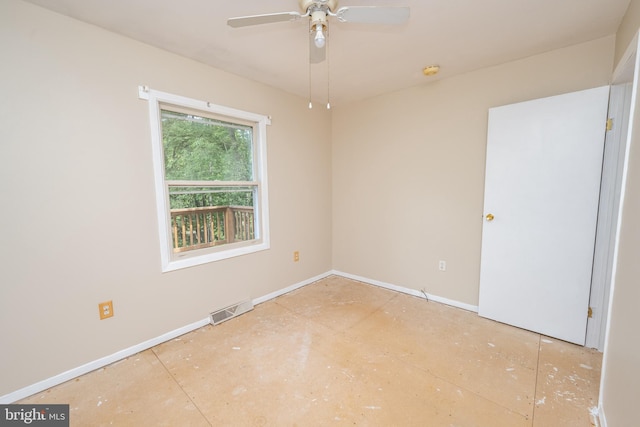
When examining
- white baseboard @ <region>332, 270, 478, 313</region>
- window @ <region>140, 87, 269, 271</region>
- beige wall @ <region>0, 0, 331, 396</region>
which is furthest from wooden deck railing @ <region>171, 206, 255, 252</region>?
white baseboard @ <region>332, 270, 478, 313</region>

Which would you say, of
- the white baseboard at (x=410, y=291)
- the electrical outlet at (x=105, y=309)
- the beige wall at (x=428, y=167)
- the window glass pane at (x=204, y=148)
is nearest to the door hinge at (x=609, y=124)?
the beige wall at (x=428, y=167)

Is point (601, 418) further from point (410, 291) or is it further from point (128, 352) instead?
point (128, 352)

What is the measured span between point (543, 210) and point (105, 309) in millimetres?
3440

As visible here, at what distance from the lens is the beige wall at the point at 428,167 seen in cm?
220

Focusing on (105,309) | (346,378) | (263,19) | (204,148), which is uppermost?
(263,19)

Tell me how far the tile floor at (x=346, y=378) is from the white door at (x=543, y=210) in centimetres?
26

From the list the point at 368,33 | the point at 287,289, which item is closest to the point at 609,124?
the point at 368,33

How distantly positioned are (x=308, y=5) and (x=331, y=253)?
2.95 metres

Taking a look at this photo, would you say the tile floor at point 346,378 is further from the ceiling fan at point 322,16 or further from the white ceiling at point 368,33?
the white ceiling at point 368,33

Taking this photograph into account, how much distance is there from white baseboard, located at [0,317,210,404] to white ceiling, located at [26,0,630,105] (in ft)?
7.51

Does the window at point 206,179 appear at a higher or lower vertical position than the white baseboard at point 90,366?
higher

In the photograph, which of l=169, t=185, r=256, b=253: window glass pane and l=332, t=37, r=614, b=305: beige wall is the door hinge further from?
l=169, t=185, r=256, b=253: window glass pane

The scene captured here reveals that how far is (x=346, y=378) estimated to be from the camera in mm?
1732

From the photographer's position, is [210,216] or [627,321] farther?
[210,216]
